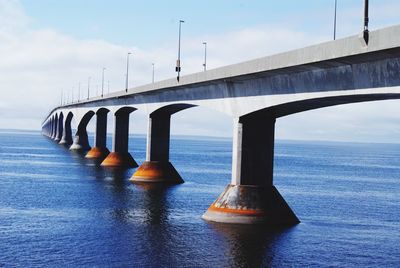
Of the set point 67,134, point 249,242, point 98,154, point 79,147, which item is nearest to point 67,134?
point 67,134

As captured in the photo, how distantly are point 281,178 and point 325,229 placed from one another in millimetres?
43353

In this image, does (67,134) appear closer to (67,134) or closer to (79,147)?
(67,134)

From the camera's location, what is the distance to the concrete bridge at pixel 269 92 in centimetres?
2631

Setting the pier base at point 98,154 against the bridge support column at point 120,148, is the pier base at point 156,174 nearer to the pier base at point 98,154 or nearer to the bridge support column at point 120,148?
the bridge support column at point 120,148

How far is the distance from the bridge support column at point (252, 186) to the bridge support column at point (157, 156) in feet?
81.9

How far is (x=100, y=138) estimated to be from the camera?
4141 inches

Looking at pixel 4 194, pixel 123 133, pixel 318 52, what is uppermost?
pixel 318 52

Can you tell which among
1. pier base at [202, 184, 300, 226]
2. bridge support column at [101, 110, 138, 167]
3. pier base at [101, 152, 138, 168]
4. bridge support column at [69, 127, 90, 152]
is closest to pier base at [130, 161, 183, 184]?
pier base at [101, 152, 138, 168]

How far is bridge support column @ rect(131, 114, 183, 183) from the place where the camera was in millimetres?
65250

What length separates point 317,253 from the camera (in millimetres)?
31703

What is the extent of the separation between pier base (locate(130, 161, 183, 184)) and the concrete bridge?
21.5ft

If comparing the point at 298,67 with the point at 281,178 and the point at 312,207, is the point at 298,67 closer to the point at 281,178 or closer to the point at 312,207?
the point at 312,207

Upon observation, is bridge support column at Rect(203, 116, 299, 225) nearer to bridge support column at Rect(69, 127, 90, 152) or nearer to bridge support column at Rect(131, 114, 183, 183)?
bridge support column at Rect(131, 114, 183, 183)

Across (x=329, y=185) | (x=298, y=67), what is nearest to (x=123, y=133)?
(x=329, y=185)
